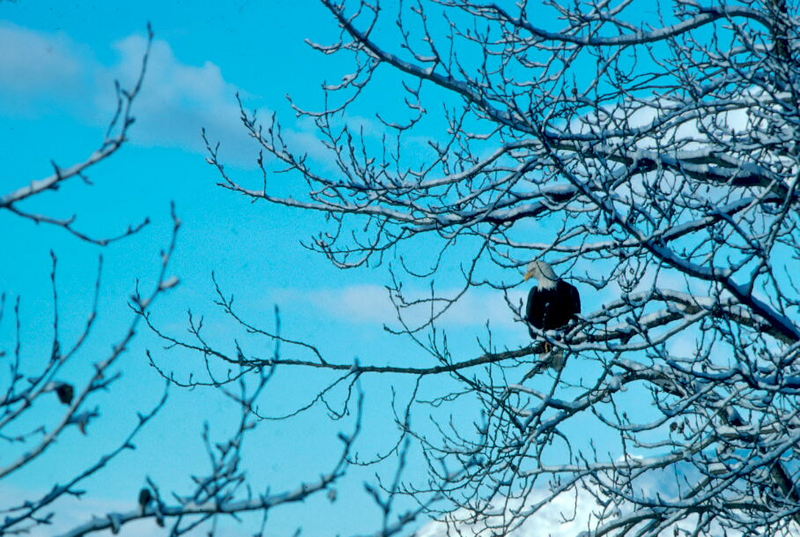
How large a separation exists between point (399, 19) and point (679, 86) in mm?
2431

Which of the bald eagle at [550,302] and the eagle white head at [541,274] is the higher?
the eagle white head at [541,274]

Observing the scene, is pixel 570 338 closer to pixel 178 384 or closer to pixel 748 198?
pixel 748 198

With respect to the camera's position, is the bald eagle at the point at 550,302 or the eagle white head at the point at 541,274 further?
the bald eagle at the point at 550,302

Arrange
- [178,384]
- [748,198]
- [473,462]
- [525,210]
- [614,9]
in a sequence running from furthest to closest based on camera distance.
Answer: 1. [178,384]
2. [525,210]
3. [614,9]
4. [748,198]
5. [473,462]

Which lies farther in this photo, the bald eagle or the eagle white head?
the bald eagle

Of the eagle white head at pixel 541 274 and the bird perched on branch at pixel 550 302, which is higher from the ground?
the eagle white head at pixel 541 274

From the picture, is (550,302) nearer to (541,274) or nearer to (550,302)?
(550,302)

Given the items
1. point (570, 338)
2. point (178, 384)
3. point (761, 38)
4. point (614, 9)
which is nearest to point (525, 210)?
point (570, 338)

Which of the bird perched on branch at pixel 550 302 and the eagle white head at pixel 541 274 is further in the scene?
the bird perched on branch at pixel 550 302

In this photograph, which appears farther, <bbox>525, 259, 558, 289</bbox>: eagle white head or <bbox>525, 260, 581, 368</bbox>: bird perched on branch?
<bbox>525, 260, 581, 368</bbox>: bird perched on branch

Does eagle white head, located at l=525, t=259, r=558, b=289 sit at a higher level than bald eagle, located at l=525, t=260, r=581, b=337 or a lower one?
higher

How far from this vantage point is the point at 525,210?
808cm

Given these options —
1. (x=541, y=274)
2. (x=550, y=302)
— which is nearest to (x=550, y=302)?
(x=550, y=302)

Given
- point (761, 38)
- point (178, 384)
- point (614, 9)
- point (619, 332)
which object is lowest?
point (619, 332)
